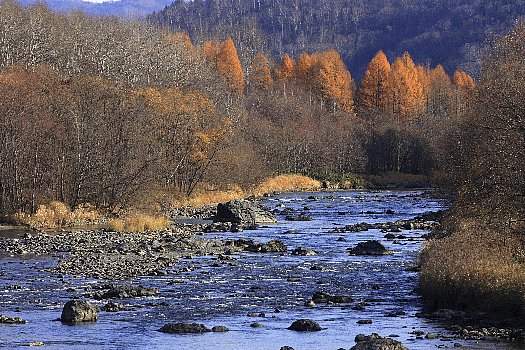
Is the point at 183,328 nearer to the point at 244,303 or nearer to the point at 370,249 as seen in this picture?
the point at 244,303

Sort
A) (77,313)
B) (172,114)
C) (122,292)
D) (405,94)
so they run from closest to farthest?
(77,313) → (122,292) → (172,114) → (405,94)

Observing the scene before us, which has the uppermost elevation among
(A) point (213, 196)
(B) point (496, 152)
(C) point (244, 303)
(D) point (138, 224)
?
(B) point (496, 152)

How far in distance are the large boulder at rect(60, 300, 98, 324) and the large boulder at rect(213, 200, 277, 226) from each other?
31.0m

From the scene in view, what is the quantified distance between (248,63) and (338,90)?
84.9 ft

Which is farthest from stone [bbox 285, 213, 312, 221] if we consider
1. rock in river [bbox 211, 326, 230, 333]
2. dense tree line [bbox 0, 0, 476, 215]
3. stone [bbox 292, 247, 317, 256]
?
rock in river [bbox 211, 326, 230, 333]

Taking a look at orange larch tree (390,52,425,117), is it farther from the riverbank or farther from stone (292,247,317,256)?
the riverbank

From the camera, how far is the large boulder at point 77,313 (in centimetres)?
2330

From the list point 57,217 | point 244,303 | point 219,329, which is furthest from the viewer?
point 57,217

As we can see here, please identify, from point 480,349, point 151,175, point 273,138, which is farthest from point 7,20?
point 480,349

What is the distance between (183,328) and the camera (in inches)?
893

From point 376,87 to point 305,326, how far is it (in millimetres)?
119401

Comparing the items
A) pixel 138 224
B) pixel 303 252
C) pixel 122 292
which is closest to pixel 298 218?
pixel 138 224

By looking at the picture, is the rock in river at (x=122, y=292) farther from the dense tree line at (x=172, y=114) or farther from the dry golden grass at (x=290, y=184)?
the dry golden grass at (x=290, y=184)

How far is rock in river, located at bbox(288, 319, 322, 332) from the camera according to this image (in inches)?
901
